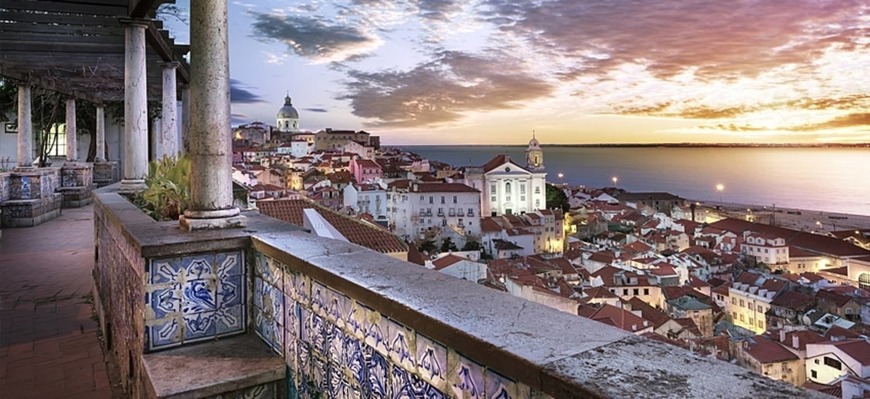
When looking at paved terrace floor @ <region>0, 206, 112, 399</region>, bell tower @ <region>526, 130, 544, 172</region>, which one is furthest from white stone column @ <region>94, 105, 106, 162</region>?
bell tower @ <region>526, 130, 544, 172</region>

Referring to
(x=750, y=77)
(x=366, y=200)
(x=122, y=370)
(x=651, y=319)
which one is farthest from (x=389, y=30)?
(x=750, y=77)

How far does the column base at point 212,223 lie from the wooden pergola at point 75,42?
3.77 m

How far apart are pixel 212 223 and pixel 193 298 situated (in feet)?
1.79

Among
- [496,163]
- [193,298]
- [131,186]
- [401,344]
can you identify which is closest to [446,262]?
[131,186]

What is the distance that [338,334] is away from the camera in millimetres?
1944

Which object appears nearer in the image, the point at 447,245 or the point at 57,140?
the point at 57,140

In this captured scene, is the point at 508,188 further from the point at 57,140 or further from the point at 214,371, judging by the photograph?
the point at 214,371

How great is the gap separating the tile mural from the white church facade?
6423 cm

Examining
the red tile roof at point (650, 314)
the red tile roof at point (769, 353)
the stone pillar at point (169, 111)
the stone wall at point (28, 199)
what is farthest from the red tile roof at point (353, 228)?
the red tile roof at point (650, 314)

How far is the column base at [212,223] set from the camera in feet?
10.1

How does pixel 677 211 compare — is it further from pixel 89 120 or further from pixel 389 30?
pixel 89 120

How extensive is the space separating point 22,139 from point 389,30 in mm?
31682

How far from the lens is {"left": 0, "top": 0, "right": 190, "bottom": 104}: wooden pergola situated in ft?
22.9

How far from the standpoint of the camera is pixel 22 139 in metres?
12.4
